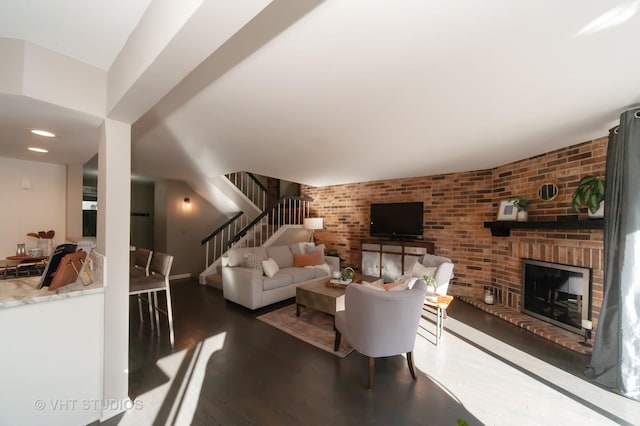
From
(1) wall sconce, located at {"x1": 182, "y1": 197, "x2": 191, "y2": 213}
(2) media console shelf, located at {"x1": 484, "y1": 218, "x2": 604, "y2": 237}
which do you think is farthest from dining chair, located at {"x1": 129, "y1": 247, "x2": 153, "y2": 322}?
(2) media console shelf, located at {"x1": 484, "y1": 218, "x2": 604, "y2": 237}

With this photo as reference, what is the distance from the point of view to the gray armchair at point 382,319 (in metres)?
2.03

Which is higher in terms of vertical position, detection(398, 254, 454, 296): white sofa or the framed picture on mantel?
the framed picture on mantel

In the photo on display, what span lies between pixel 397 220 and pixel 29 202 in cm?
549

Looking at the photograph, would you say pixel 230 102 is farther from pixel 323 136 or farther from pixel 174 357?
pixel 174 357

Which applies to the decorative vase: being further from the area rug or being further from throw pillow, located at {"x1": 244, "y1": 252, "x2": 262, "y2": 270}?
throw pillow, located at {"x1": 244, "y1": 252, "x2": 262, "y2": 270}

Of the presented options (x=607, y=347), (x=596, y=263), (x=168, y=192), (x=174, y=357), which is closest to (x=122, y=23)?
(x=174, y=357)

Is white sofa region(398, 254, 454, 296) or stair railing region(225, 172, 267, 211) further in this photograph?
stair railing region(225, 172, 267, 211)

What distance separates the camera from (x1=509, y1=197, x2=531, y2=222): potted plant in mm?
3547

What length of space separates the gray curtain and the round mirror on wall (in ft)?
3.18

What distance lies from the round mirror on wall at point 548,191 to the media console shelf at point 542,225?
37 centimetres

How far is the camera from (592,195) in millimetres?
2625

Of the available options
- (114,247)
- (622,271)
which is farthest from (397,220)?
(114,247)

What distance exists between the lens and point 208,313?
12.0ft

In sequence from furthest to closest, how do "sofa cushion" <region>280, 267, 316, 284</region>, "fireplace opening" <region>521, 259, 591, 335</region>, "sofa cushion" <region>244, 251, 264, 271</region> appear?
1. "sofa cushion" <region>280, 267, 316, 284</region>
2. "sofa cushion" <region>244, 251, 264, 271</region>
3. "fireplace opening" <region>521, 259, 591, 335</region>
